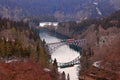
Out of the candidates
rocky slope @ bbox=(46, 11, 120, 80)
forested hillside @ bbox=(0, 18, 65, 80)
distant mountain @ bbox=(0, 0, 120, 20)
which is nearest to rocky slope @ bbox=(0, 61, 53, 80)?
forested hillside @ bbox=(0, 18, 65, 80)

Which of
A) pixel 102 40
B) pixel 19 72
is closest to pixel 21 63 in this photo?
pixel 19 72

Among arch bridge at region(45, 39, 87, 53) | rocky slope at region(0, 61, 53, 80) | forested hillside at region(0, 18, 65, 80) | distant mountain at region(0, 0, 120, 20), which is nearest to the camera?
rocky slope at region(0, 61, 53, 80)

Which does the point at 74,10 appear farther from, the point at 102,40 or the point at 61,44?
the point at 102,40

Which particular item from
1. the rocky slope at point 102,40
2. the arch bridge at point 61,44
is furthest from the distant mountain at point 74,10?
the arch bridge at point 61,44

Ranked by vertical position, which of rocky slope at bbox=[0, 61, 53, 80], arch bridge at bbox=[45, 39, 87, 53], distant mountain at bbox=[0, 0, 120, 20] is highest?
distant mountain at bbox=[0, 0, 120, 20]

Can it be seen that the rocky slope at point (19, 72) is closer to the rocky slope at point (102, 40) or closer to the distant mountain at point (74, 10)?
the rocky slope at point (102, 40)

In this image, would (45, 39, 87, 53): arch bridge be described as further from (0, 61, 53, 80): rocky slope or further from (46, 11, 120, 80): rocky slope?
(0, 61, 53, 80): rocky slope

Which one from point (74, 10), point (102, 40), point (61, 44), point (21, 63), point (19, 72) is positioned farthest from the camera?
point (74, 10)

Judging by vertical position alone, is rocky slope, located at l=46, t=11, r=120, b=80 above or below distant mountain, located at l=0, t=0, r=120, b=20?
below

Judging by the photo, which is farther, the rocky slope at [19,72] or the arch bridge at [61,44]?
the arch bridge at [61,44]

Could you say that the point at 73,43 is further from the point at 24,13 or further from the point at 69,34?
the point at 24,13

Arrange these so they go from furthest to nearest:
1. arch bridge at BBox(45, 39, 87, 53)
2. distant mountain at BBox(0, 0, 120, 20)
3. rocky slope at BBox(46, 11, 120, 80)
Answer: distant mountain at BBox(0, 0, 120, 20), arch bridge at BBox(45, 39, 87, 53), rocky slope at BBox(46, 11, 120, 80)
